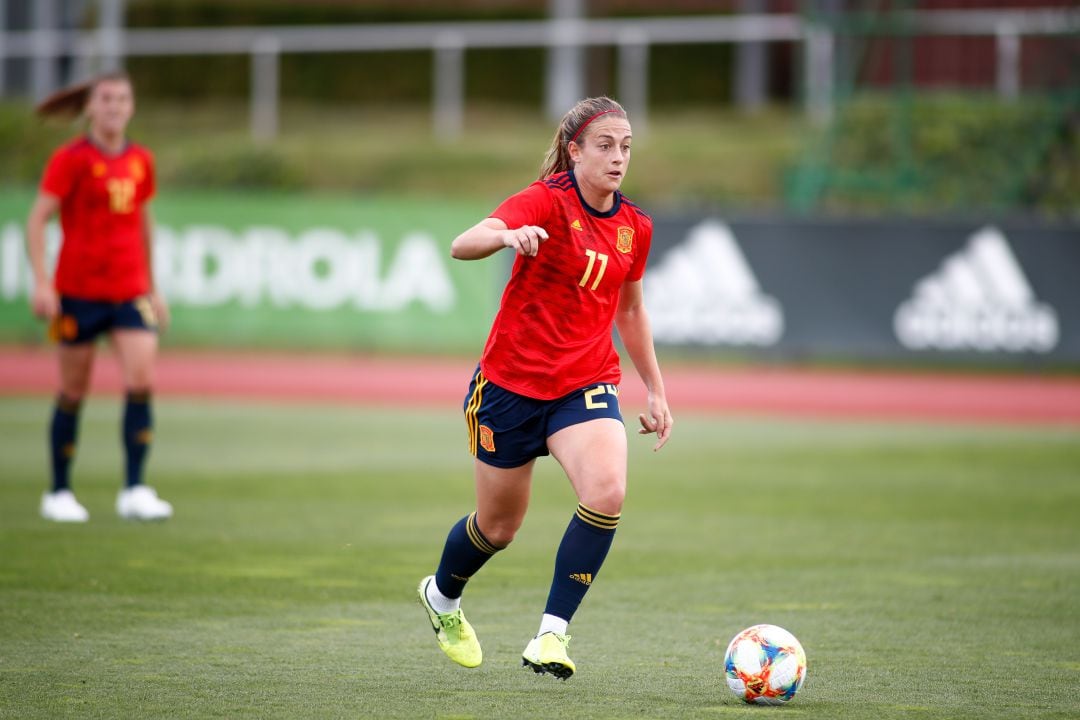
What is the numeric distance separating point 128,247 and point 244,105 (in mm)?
23454

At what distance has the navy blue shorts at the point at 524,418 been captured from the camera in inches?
252

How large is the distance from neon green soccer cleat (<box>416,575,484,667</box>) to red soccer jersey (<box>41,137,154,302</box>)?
446 centimetres

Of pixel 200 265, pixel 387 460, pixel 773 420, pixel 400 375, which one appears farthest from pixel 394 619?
pixel 200 265

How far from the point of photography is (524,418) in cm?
639

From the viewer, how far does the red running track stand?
62.7 ft

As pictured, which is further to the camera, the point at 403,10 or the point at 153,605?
the point at 403,10

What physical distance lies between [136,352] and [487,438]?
4401 millimetres

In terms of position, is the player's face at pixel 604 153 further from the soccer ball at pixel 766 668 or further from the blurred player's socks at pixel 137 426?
the blurred player's socks at pixel 137 426

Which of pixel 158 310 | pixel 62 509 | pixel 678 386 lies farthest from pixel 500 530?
pixel 678 386

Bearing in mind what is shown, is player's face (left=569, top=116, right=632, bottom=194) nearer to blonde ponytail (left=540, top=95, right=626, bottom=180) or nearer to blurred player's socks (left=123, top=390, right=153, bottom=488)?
blonde ponytail (left=540, top=95, right=626, bottom=180)

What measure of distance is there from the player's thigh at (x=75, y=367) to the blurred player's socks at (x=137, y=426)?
1.00 ft

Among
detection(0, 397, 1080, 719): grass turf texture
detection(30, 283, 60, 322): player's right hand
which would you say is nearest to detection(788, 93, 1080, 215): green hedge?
detection(0, 397, 1080, 719): grass turf texture

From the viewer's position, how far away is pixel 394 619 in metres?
7.64

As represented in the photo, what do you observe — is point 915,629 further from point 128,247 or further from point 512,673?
point 128,247
